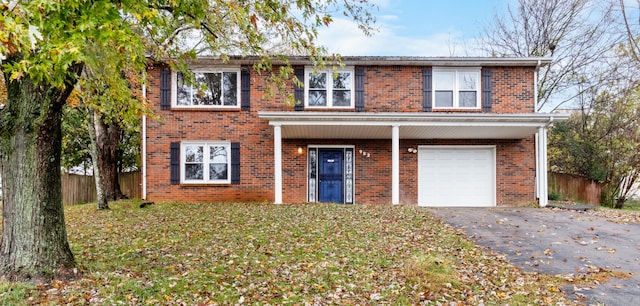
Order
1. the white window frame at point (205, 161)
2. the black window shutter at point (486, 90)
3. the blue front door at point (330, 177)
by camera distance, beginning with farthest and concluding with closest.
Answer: the blue front door at point (330, 177)
the black window shutter at point (486, 90)
the white window frame at point (205, 161)

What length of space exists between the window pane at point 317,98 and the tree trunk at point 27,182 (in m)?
8.55

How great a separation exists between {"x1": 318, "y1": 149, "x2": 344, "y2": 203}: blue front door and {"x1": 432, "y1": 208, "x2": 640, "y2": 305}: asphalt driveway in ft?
12.3

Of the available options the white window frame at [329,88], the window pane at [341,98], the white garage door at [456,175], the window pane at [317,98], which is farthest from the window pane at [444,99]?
the window pane at [317,98]

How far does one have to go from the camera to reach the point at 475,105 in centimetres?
1266

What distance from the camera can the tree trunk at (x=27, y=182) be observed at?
4.41 meters

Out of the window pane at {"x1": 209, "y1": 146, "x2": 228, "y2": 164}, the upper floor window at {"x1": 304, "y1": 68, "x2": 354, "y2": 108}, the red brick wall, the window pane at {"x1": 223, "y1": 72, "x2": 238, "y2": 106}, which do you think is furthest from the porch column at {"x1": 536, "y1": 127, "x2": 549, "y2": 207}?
the window pane at {"x1": 209, "y1": 146, "x2": 228, "y2": 164}

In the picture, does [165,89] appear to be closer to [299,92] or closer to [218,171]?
[218,171]

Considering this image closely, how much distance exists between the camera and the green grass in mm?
4246

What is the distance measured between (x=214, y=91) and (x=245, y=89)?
106 cm

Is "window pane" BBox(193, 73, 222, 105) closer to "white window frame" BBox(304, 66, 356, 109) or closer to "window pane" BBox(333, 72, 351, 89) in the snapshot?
"white window frame" BBox(304, 66, 356, 109)

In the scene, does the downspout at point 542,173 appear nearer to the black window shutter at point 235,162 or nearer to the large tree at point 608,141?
the large tree at point 608,141

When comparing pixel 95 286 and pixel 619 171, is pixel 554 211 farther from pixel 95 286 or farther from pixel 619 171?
pixel 95 286

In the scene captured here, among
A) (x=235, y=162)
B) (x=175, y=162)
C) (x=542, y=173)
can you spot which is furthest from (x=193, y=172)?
(x=542, y=173)

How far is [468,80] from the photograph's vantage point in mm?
12742
